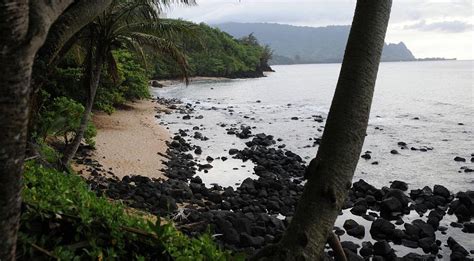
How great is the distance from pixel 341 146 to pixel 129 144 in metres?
17.8

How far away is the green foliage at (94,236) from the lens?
2566mm

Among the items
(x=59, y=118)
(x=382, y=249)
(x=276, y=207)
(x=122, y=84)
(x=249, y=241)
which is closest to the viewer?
(x=249, y=241)

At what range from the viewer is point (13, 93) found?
1.95 m

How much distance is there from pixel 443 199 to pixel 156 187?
29.7 feet

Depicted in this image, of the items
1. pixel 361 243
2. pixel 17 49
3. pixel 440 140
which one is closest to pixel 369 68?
pixel 17 49

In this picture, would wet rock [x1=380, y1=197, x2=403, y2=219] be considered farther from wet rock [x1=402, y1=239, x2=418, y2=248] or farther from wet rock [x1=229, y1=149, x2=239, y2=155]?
wet rock [x1=229, y1=149, x2=239, y2=155]

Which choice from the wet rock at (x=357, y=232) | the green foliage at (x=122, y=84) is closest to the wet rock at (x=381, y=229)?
the wet rock at (x=357, y=232)

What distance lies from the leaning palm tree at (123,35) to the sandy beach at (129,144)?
3.94 meters

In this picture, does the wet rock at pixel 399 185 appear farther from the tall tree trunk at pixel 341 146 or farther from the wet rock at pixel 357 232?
the tall tree trunk at pixel 341 146

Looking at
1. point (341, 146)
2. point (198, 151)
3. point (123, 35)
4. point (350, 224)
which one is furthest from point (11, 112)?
point (198, 151)

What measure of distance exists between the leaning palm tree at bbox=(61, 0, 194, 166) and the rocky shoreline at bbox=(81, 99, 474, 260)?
2.37m

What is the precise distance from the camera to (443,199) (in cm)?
1477

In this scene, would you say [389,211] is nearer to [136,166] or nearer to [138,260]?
[136,166]

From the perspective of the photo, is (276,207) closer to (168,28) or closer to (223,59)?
(168,28)
